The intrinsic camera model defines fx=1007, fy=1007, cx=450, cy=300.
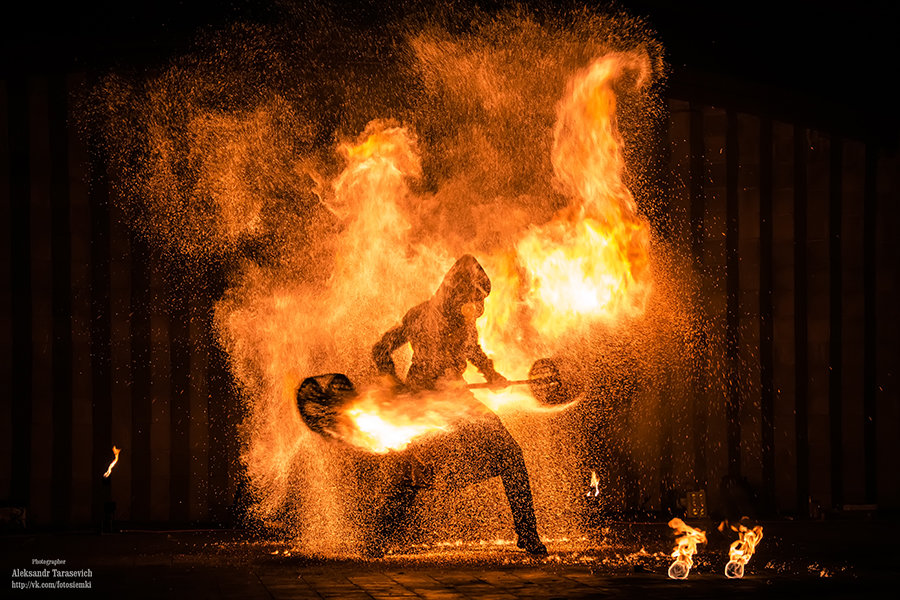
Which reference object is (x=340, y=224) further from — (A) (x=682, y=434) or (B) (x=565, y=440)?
(A) (x=682, y=434)

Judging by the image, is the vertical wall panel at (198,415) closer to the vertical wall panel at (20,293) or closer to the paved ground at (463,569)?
the vertical wall panel at (20,293)

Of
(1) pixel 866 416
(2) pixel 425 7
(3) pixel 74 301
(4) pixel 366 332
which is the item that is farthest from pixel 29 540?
(1) pixel 866 416

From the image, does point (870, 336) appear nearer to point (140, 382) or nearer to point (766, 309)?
point (766, 309)

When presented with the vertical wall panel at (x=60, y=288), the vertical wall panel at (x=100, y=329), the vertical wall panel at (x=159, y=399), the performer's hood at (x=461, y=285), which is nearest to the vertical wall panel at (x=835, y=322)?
the performer's hood at (x=461, y=285)

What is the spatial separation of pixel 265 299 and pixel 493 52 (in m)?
4.36

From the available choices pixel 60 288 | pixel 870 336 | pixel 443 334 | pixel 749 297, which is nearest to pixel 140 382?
pixel 60 288

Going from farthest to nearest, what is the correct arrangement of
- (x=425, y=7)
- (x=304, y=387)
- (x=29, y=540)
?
(x=425, y=7) < (x=29, y=540) < (x=304, y=387)

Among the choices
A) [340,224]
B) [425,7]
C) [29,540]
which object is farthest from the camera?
[340,224]

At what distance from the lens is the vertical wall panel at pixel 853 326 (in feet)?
44.7

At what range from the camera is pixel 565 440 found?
13570mm

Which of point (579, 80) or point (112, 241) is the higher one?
point (579, 80)

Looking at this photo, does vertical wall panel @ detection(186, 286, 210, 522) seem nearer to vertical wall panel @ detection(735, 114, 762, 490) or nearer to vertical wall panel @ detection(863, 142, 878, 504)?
vertical wall panel @ detection(735, 114, 762, 490)

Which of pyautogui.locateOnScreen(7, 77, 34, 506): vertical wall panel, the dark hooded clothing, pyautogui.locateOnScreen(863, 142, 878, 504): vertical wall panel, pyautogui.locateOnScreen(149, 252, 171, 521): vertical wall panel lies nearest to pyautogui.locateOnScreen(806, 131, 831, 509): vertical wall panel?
pyautogui.locateOnScreen(863, 142, 878, 504): vertical wall panel

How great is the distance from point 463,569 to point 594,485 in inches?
203
